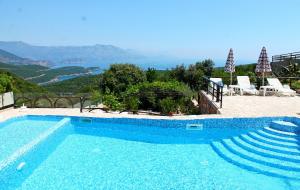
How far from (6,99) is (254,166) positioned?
9709 mm

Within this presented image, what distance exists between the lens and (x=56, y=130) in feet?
34.4

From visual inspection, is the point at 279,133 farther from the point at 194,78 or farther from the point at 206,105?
the point at 194,78

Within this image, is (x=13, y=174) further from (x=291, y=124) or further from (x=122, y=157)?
(x=291, y=124)

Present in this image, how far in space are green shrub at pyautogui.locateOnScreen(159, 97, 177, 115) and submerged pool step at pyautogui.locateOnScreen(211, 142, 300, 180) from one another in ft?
14.6

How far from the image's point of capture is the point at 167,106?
1380 cm

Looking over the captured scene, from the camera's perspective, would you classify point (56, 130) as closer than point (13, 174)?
No

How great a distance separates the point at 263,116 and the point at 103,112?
19.0 feet

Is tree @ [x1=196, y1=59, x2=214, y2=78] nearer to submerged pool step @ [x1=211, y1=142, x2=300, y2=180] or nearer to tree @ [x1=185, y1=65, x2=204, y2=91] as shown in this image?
tree @ [x1=185, y1=65, x2=204, y2=91]

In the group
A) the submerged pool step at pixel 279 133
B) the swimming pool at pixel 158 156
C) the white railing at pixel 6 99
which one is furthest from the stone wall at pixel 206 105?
the white railing at pixel 6 99

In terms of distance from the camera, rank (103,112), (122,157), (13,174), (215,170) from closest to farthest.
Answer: (13,174) < (215,170) < (122,157) < (103,112)

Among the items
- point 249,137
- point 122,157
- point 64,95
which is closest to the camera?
point 122,157

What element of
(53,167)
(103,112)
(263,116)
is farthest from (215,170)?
(103,112)

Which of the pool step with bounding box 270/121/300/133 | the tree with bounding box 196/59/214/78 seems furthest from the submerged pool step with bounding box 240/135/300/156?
the tree with bounding box 196/59/214/78

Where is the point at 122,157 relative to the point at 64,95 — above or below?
below
